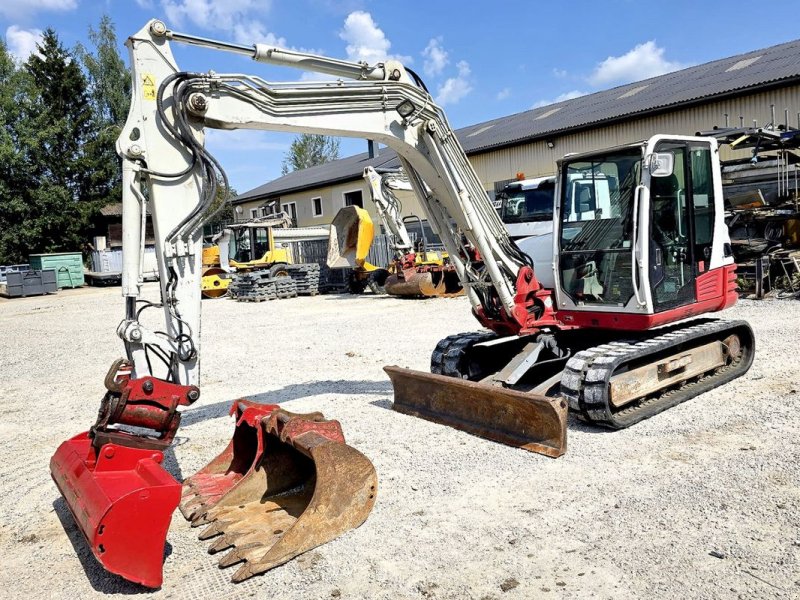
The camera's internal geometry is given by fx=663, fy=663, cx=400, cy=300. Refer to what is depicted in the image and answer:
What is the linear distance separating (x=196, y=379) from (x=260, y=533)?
117 cm

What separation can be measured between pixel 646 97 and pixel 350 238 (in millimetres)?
10779

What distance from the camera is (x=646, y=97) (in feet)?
70.7

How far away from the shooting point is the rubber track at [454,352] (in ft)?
22.0

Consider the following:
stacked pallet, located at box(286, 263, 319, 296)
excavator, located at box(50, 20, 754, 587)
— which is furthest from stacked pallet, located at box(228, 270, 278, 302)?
excavator, located at box(50, 20, 754, 587)

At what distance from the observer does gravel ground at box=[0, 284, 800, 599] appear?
11.1 ft

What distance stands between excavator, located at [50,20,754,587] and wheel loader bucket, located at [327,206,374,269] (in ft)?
40.7

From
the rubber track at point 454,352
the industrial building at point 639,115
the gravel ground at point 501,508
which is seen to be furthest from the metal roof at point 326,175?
the gravel ground at point 501,508

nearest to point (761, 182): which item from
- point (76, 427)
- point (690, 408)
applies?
point (690, 408)

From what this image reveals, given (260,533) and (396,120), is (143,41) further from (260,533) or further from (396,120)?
(260,533)

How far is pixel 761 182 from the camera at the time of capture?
14.1 meters

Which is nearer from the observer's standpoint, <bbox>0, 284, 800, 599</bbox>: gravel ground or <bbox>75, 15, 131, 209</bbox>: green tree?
<bbox>0, 284, 800, 599</bbox>: gravel ground

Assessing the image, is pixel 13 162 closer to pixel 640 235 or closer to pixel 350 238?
pixel 350 238

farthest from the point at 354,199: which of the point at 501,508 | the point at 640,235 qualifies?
the point at 501,508

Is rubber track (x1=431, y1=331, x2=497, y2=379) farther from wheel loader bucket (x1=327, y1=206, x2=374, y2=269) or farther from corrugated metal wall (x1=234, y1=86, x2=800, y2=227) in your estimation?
corrugated metal wall (x1=234, y1=86, x2=800, y2=227)
